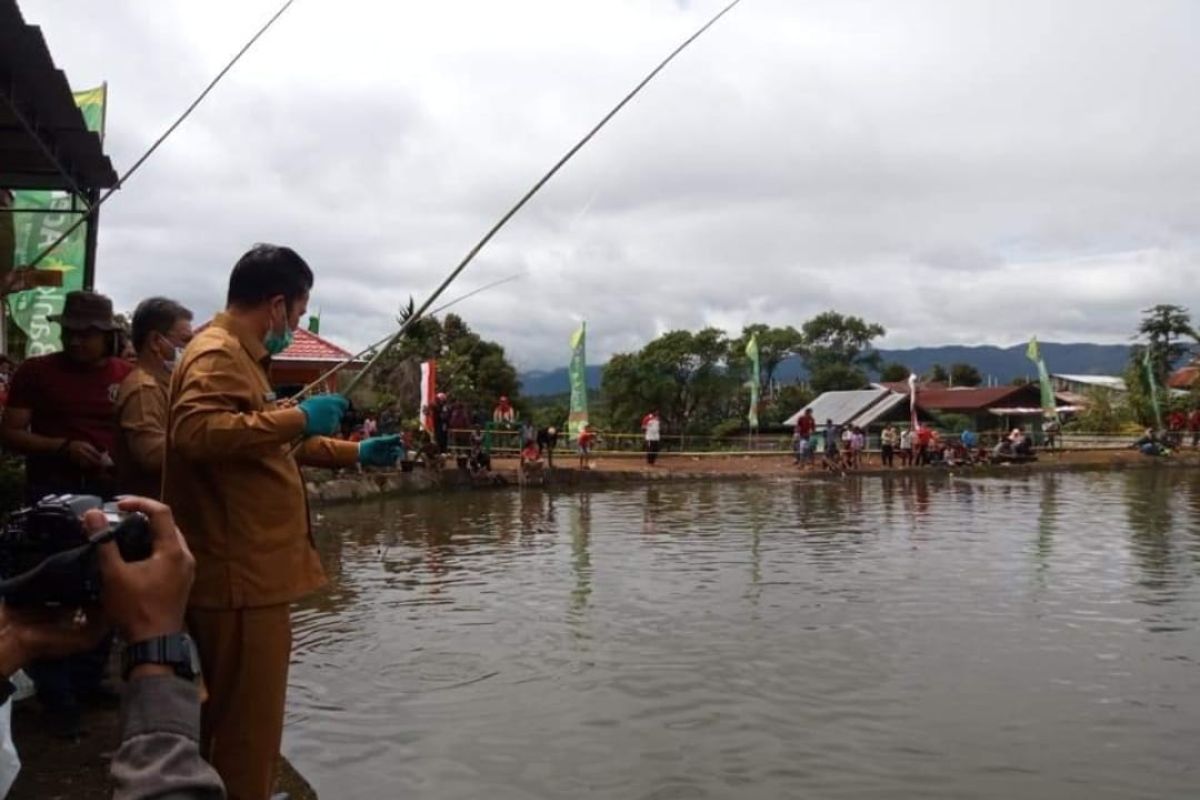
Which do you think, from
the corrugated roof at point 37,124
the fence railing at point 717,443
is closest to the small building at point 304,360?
the fence railing at point 717,443

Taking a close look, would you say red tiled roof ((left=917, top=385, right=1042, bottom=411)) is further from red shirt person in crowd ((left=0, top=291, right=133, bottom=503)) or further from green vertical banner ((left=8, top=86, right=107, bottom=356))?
red shirt person in crowd ((left=0, top=291, right=133, bottom=503))

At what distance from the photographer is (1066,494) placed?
19281mm

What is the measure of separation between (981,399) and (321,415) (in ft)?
183

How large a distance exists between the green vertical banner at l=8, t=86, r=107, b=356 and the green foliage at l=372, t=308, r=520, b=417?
→ 1451 cm

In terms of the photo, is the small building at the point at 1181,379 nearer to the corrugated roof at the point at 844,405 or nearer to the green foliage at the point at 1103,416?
the green foliage at the point at 1103,416

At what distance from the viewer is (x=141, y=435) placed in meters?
3.87

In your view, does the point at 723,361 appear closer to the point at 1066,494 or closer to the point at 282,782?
the point at 1066,494

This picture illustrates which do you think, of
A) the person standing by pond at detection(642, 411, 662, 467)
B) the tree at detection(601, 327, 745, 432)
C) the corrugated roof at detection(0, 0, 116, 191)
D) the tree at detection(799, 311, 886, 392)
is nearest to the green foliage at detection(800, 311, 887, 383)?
the tree at detection(799, 311, 886, 392)

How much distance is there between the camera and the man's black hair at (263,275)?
2.95 meters

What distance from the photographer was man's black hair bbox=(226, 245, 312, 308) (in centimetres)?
295

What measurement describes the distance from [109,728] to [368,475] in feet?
46.0

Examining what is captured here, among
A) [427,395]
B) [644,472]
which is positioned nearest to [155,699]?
[427,395]

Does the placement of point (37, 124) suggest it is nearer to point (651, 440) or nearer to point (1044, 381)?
point (651, 440)

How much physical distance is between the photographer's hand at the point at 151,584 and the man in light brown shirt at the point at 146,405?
2.30m
